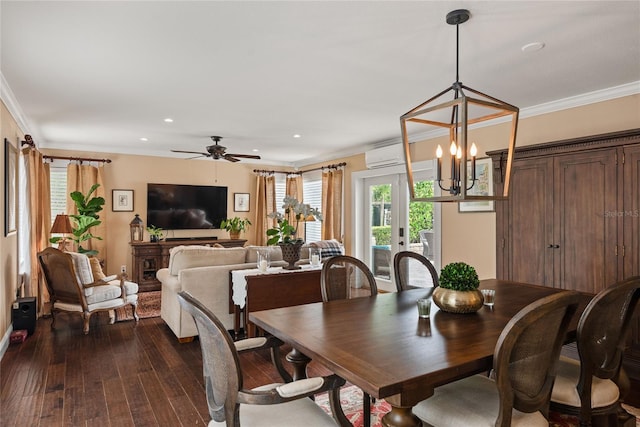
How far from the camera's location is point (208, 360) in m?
1.57

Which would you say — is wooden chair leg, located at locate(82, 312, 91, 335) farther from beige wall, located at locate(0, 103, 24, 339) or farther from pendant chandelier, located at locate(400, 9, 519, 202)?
pendant chandelier, located at locate(400, 9, 519, 202)

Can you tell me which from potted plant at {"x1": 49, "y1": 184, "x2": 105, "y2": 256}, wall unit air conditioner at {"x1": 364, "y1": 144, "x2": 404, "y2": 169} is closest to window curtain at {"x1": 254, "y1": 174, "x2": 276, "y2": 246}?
wall unit air conditioner at {"x1": 364, "y1": 144, "x2": 404, "y2": 169}

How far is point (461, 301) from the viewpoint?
2.10 meters

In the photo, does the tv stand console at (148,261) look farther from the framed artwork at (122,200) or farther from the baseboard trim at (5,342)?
the baseboard trim at (5,342)

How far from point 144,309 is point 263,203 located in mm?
3517

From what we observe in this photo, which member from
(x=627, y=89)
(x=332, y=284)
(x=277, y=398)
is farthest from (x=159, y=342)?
(x=627, y=89)

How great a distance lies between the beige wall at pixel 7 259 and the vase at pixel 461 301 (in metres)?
3.98

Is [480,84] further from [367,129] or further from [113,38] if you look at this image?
[113,38]

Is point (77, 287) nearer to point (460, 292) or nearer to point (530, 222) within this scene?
point (460, 292)

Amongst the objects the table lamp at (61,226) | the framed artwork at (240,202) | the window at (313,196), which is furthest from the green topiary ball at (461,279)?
the framed artwork at (240,202)

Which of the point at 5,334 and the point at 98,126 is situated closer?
the point at 5,334

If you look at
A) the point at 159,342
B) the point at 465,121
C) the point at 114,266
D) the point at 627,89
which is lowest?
the point at 159,342

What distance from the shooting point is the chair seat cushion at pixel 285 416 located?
5.12ft

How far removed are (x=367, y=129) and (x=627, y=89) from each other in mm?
2896
